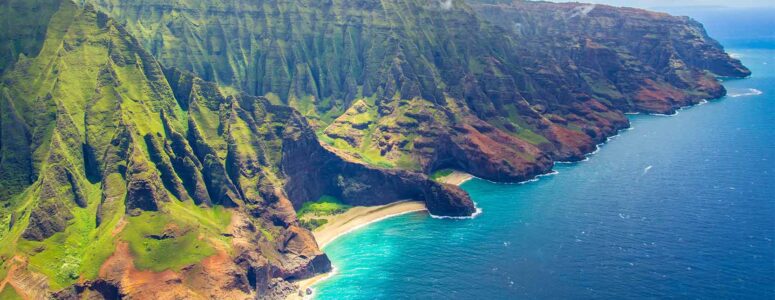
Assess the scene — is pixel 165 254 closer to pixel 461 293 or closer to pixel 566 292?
pixel 461 293

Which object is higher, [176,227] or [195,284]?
[176,227]

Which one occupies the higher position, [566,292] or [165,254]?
[165,254]

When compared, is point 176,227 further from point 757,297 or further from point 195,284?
point 757,297

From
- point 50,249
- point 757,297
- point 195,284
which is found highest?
point 50,249

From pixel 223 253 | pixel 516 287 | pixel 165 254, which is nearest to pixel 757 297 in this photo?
pixel 516 287

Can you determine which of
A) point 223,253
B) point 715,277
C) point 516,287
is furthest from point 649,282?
point 223,253

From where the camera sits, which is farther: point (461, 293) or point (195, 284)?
point (461, 293)

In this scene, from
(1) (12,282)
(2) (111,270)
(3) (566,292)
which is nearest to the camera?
(1) (12,282)

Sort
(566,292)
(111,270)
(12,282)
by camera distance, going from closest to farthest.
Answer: (12,282), (111,270), (566,292)

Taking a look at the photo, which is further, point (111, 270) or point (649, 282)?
point (649, 282)
